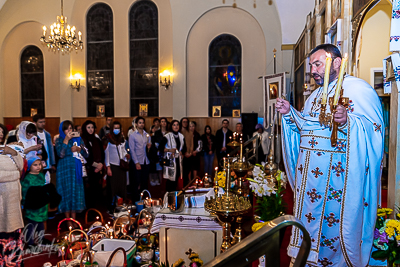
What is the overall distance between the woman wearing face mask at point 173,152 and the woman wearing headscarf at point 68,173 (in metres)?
2.27

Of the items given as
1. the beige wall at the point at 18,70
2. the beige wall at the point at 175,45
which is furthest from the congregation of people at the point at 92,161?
the beige wall at the point at 18,70

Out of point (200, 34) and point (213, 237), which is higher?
point (200, 34)


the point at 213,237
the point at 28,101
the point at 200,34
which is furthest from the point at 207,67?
the point at 213,237

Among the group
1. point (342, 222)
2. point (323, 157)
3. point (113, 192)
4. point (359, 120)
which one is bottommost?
point (113, 192)

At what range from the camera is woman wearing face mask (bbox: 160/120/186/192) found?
275 inches

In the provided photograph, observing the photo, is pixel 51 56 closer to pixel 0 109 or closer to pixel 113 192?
pixel 0 109

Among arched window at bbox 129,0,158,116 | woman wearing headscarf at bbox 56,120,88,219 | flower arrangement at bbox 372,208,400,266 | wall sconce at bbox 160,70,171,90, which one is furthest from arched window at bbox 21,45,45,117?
flower arrangement at bbox 372,208,400,266

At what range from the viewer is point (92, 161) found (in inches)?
221

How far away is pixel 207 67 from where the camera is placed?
1138 centimetres

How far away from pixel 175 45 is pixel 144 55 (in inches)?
56.6

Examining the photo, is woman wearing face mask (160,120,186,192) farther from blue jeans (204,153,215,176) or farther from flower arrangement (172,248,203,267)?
flower arrangement (172,248,203,267)

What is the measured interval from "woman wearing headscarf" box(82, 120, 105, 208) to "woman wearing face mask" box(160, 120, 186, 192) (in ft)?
5.19

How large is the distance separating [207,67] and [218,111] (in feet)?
Answer: 5.72

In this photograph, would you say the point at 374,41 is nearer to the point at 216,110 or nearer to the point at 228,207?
the point at 228,207
